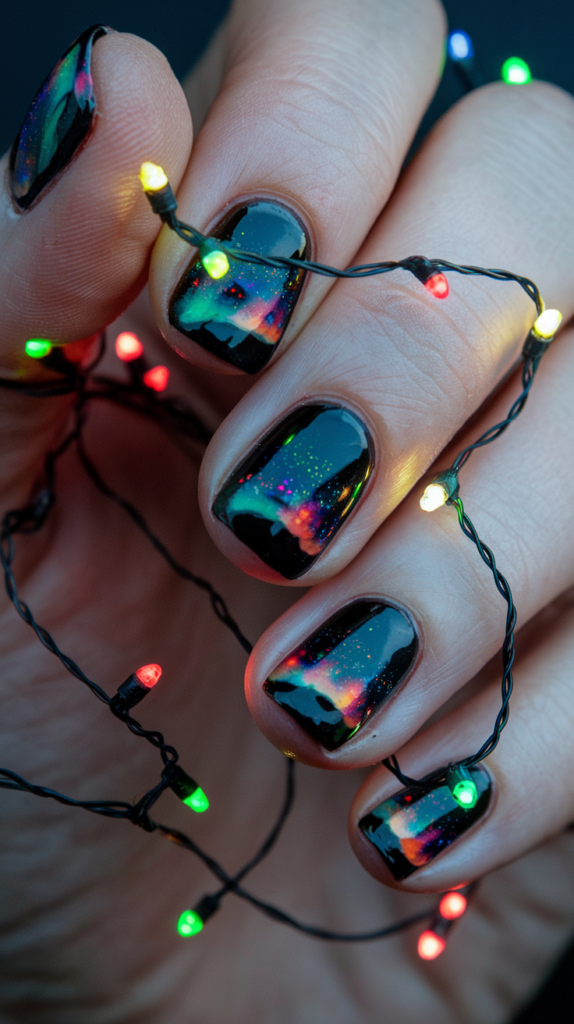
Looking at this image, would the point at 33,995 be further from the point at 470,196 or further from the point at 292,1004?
the point at 470,196

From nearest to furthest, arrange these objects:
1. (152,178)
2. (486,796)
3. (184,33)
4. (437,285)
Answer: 1. (152,178)
2. (437,285)
3. (486,796)
4. (184,33)

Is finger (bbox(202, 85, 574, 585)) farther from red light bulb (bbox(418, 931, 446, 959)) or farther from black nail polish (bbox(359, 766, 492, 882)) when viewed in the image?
red light bulb (bbox(418, 931, 446, 959))

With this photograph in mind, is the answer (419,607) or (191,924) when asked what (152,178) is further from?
(191,924)

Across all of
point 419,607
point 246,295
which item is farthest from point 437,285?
point 419,607

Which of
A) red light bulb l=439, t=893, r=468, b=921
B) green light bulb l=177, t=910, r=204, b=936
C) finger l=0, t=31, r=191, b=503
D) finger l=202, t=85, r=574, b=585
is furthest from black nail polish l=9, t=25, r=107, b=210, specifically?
red light bulb l=439, t=893, r=468, b=921

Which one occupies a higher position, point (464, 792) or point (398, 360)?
point (398, 360)

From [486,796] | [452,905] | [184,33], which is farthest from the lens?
[184,33]
